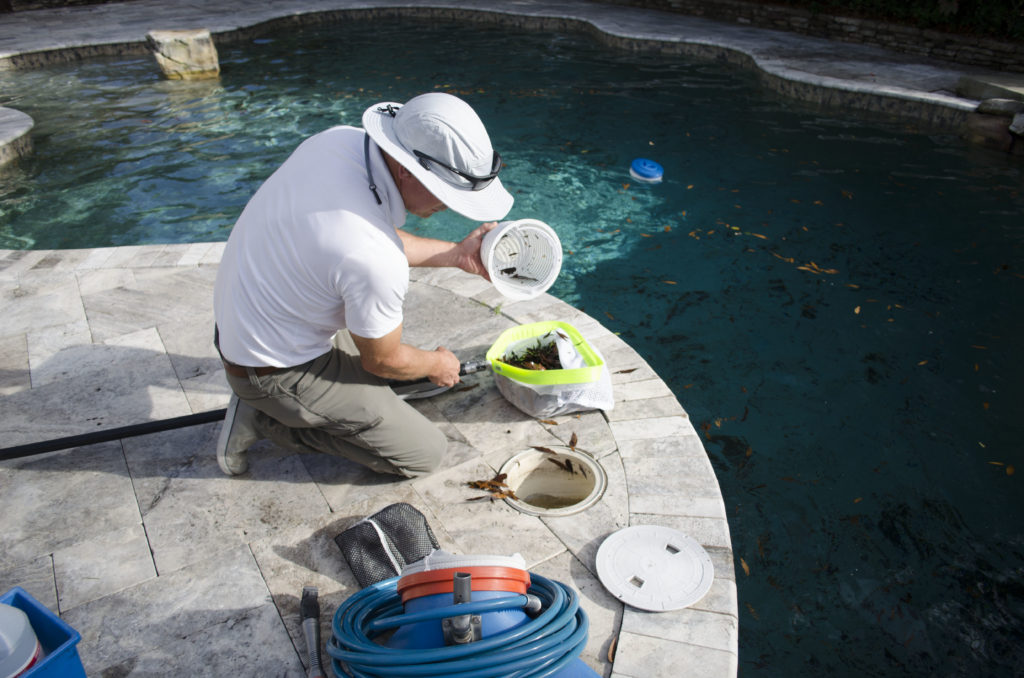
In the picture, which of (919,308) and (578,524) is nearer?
(578,524)

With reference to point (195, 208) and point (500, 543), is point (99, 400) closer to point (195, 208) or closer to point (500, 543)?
point (500, 543)

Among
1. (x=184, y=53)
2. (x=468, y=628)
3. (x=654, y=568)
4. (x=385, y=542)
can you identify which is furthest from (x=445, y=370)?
(x=184, y=53)

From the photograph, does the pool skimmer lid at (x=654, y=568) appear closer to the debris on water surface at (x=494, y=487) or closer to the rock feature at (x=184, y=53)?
the debris on water surface at (x=494, y=487)

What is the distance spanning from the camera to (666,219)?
24.8 feet

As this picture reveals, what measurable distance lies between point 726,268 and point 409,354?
455 cm

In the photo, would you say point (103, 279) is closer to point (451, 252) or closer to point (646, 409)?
point (451, 252)

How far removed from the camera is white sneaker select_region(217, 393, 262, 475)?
3248mm

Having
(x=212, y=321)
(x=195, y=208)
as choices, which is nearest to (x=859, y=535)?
(x=212, y=321)

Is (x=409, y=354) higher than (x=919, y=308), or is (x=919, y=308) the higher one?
(x=409, y=354)

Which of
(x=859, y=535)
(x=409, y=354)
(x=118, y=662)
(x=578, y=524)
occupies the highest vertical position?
(x=409, y=354)

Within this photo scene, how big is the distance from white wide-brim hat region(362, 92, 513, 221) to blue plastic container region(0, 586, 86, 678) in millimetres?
1828

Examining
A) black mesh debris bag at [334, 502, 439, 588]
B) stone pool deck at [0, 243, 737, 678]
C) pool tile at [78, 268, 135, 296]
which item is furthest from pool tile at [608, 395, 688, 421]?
pool tile at [78, 268, 135, 296]

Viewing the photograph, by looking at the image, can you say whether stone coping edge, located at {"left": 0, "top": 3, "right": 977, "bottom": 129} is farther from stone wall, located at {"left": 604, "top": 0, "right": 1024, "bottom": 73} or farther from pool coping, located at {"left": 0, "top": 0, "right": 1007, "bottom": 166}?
stone wall, located at {"left": 604, "top": 0, "right": 1024, "bottom": 73}

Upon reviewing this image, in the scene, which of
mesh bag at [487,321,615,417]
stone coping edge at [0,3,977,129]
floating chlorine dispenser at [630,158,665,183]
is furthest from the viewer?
stone coping edge at [0,3,977,129]
